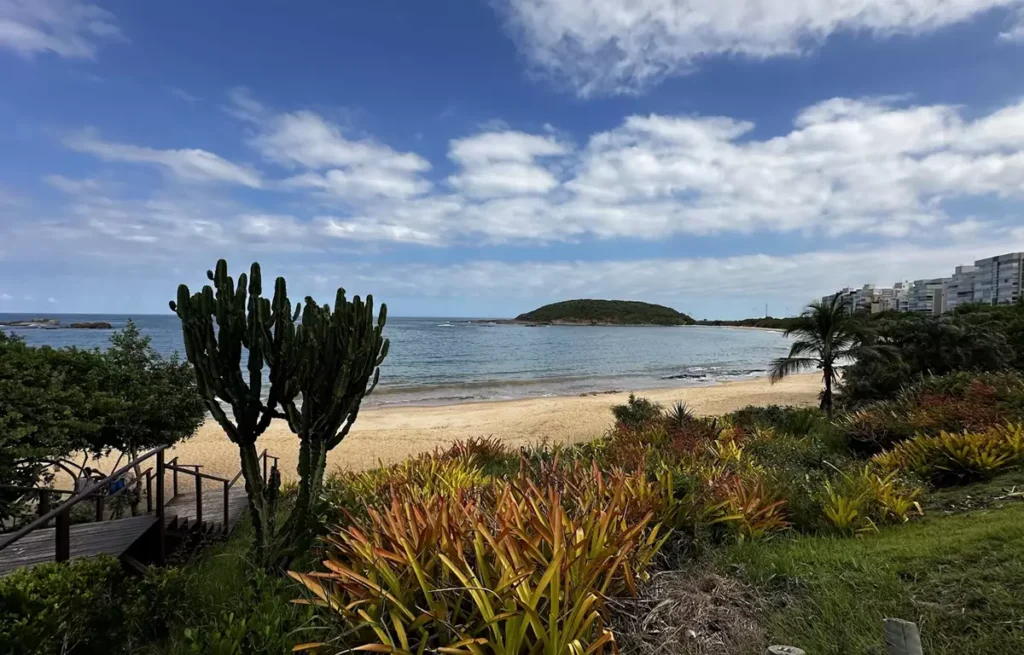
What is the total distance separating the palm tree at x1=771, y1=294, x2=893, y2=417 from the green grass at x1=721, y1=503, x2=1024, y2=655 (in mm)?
13674

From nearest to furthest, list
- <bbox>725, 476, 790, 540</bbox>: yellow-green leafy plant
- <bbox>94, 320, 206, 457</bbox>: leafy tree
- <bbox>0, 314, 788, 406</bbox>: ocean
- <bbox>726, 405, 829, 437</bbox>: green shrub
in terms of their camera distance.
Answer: <bbox>725, 476, 790, 540</bbox>: yellow-green leafy plant, <bbox>94, 320, 206, 457</bbox>: leafy tree, <bbox>726, 405, 829, 437</bbox>: green shrub, <bbox>0, 314, 788, 406</bbox>: ocean

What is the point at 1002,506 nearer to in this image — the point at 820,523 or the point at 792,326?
the point at 820,523

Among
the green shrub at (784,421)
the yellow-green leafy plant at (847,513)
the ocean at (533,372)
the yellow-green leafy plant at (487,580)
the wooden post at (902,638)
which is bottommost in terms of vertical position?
Answer: the ocean at (533,372)

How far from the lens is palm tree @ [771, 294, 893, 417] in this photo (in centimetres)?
1669

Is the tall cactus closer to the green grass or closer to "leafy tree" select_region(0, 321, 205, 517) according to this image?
"leafy tree" select_region(0, 321, 205, 517)

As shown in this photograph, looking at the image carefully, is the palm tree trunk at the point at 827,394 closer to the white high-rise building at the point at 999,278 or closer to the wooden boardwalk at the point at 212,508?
the wooden boardwalk at the point at 212,508

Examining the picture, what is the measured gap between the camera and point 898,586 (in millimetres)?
3311

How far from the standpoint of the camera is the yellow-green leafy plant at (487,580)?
2705 mm

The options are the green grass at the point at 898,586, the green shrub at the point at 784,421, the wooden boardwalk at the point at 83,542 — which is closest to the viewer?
the green grass at the point at 898,586

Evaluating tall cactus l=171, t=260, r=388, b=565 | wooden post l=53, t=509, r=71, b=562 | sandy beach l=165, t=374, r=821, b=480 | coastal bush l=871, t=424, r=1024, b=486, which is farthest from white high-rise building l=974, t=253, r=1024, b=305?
wooden post l=53, t=509, r=71, b=562

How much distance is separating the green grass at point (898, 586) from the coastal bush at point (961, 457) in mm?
2177

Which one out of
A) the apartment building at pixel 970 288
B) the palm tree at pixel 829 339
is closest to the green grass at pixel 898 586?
the palm tree at pixel 829 339

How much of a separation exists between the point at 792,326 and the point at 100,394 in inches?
724

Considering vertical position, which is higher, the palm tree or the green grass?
the palm tree
